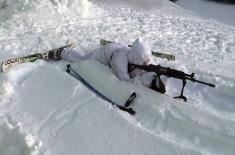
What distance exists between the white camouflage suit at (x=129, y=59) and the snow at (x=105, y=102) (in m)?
0.11

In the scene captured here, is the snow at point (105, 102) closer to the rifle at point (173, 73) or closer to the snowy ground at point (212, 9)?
the rifle at point (173, 73)

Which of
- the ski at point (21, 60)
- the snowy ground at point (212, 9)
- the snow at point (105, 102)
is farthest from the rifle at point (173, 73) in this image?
the snowy ground at point (212, 9)

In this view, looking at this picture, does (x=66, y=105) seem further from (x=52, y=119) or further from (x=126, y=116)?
(x=126, y=116)

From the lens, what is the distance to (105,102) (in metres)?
4.32

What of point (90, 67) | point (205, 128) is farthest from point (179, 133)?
point (90, 67)

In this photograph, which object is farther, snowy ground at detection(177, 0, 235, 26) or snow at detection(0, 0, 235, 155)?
snowy ground at detection(177, 0, 235, 26)

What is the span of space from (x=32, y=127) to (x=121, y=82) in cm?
121

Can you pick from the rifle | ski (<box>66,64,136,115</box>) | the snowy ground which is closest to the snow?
ski (<box>66,64,136,115</box>)

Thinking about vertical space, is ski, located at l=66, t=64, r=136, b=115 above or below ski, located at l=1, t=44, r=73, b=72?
below

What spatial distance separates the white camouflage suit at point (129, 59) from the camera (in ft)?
15.3

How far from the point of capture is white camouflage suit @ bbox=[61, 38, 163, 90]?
183 inches

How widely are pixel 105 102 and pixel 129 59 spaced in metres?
0.72

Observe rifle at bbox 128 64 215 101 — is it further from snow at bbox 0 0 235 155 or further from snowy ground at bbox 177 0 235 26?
snowy ground at bbox 177 0 235 26

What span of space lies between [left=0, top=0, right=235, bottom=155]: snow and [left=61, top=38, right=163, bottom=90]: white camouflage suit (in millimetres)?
106
